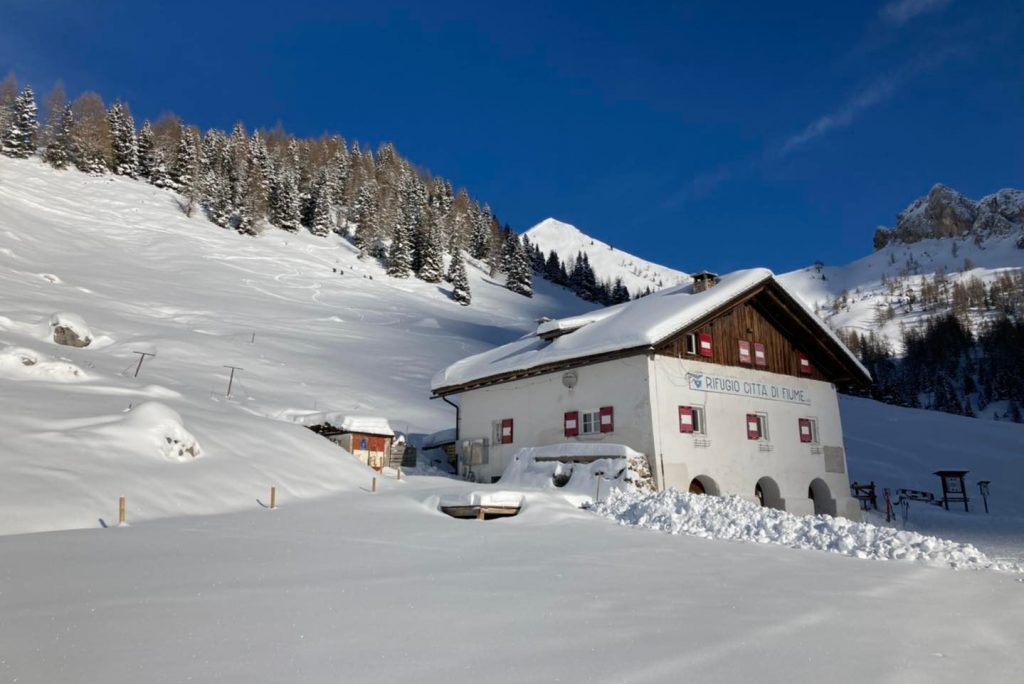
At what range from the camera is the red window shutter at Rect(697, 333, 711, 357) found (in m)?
22.1

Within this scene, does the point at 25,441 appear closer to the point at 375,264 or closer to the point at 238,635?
the point at 238,635

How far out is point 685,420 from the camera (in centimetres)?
2094

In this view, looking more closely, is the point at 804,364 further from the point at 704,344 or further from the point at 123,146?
the point at 123,146

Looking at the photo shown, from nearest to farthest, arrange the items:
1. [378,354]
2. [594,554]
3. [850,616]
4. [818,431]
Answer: [850,616] → [594,554] → [818,431] → [378,354]

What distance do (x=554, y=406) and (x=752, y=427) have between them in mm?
6862

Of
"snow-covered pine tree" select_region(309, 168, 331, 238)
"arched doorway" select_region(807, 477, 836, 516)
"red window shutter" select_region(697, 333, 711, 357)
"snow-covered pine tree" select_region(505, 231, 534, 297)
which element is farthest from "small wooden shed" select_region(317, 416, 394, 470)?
"snow-covered pine tree" select_region(505, 231, 534, 297)

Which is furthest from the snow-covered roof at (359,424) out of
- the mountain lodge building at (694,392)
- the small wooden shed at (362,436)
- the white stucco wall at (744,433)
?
the white stucco wall at (744,433)

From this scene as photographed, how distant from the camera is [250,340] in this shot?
4094 centimetres

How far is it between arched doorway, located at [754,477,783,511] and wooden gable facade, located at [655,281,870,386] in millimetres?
4025

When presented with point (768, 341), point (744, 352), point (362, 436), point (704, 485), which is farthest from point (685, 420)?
point (362, 436)

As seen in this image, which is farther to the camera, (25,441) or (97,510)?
(25,441)

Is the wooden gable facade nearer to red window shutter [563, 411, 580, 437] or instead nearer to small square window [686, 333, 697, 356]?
small square window [686, 333, 697, 356]

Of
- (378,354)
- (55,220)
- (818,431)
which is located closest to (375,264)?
(55,220)

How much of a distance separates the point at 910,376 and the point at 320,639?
12758 centimetres
